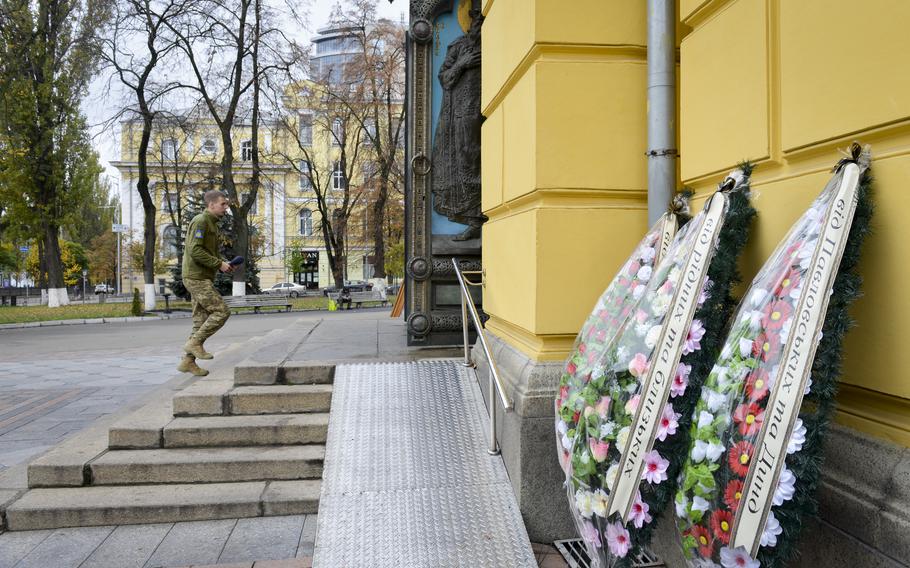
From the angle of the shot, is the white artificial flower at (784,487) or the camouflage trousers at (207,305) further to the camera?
the camouflage trousers at (207,305)

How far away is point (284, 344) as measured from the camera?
21.4ft

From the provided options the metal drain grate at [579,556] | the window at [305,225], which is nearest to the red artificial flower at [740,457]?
the metal drain grate at [579,556]

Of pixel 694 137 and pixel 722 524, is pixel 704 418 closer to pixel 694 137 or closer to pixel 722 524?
pixel 722 524

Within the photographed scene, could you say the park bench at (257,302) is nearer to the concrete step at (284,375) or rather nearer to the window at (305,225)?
the concrete step at (284,375)

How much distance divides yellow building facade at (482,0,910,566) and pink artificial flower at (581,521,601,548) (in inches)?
27.9

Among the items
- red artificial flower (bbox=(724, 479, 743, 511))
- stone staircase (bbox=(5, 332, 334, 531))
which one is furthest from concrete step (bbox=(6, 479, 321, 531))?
red artificial flower (bbox=(724, 479, 743, 511))

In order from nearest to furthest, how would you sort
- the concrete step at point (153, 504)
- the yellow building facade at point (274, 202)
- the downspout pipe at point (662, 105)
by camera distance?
the downspout pipe at point (662, 105), the concrete step at point (153, 504), the yellow building facade at point (274, 202)

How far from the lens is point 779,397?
5.73ft

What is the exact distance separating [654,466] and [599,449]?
24cm

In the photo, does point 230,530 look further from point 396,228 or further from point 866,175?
point 396,228

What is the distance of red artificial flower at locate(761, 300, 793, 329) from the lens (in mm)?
1812

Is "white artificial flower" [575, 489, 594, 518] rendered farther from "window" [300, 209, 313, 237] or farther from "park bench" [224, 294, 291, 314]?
"window" [300, 209, 313, 237]

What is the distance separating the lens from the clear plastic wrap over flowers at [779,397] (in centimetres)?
174

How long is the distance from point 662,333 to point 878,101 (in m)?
0.95
